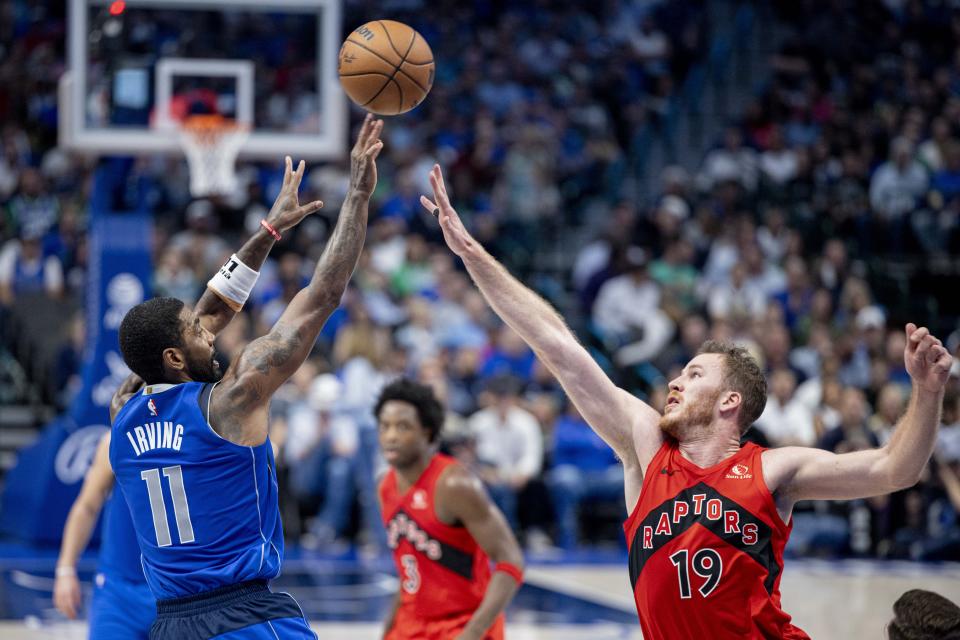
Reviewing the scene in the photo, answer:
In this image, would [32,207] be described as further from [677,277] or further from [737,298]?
[737,298]

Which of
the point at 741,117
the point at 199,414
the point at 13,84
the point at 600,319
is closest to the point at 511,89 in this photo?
the point at 741,117

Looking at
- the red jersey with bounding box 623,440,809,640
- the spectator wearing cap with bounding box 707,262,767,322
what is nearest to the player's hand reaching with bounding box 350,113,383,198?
the red jersey with bounding box 623,440,809,640

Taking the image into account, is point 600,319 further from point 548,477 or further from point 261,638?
point 261,638

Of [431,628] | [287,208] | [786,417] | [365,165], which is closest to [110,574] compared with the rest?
[431,628]

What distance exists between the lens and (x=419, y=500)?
5680mm

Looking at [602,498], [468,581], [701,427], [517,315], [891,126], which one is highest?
[891,126]

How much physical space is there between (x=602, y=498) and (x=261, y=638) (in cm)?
904

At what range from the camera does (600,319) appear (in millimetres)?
14734

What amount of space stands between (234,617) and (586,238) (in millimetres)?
13901

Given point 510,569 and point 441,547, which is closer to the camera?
point 510,569

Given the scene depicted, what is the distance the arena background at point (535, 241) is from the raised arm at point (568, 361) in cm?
218

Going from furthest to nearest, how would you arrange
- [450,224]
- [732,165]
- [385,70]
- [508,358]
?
[732,165] → [508,358] → [385,70] → [450,224]

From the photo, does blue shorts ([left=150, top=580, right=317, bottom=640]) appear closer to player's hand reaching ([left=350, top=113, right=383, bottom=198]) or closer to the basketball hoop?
player's hand reaching ([left=350, top=113, right=383, bottom=198])

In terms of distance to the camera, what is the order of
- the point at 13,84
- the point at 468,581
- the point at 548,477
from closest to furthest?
1. the point at 468,581
2. the point at 548,477
3. the point at 13,84
